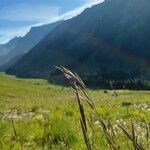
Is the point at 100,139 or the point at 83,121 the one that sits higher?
the point at 83,121

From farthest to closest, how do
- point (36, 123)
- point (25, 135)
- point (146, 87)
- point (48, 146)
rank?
point (146, 87) → point (36, 123) → point (25, 135) → point (48, 146)

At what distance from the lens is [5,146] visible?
9203mm

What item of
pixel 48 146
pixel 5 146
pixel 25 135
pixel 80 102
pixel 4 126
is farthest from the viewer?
pixel 25 135

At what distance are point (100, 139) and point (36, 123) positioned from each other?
4349 millimetres

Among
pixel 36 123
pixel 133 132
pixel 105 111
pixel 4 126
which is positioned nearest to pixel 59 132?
pixel 4 126

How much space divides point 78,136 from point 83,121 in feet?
27.2

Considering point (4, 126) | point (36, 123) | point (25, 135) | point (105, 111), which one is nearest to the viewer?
point (4, 126)

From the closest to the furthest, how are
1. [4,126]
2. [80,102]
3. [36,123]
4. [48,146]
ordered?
[80,102] < [48,146] < [4,126] < [36,123]

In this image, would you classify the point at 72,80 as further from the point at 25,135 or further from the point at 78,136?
the point at 25,135

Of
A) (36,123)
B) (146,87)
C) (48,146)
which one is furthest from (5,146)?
(146,87)

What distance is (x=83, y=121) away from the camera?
2721 millimetres

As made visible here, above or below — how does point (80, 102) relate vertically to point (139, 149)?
above

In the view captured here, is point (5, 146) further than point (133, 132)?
Yes

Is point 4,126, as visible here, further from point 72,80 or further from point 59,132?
point 72,80
